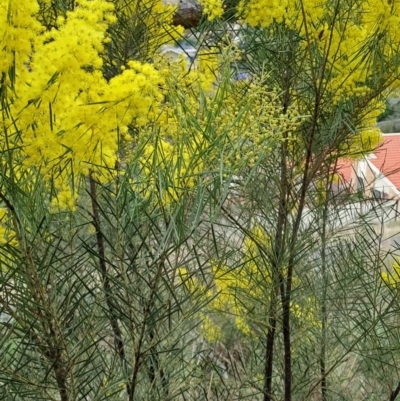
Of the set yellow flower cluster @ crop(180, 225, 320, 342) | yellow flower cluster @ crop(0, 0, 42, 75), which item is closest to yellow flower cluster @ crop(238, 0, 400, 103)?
yellow flower cluster @ crop(180, 225, 320, 342)

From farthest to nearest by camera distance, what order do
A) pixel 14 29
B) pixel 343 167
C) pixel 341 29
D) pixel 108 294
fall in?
pixel 343 167 → pixel 341 29 → pixel 108 294 → pixel 14 29

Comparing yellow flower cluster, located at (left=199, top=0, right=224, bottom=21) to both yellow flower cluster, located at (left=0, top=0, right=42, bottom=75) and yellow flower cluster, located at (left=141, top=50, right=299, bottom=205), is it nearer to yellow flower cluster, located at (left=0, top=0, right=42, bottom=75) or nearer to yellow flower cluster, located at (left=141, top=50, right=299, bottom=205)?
yellow flower cluster, located at (left=141, top=50, right=299, bottom=205)

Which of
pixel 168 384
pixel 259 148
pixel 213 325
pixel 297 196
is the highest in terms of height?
pixel 213 325

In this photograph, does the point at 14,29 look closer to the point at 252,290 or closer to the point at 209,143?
the point at 209,143

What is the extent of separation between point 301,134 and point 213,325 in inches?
35.8

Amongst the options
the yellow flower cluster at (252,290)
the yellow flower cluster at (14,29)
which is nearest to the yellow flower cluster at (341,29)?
the yellow flower cluster at (252,290)

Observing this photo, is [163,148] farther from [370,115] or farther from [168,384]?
[370,115]

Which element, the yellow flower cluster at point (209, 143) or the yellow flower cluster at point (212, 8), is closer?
the yellow flower cluster at point (209, 143)

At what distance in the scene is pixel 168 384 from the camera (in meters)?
0.88

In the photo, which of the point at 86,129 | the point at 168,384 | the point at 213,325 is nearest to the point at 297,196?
the point at 168,384

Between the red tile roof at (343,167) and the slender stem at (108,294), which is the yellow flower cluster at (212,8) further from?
the red tile roof at (343,167)

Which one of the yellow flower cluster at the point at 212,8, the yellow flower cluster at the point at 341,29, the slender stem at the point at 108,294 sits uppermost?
the yellow flower cluster at the point at 212,8

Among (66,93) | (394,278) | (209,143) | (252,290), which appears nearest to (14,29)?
(66,93)

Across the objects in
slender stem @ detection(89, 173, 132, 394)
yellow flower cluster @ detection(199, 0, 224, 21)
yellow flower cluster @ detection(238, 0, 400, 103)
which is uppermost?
yellow flower cluster @ detection(199, 0, 224, 21)
